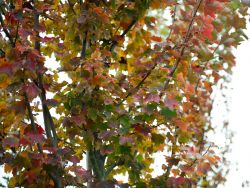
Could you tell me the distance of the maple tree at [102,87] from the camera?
3.07 metres

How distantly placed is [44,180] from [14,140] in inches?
16.8

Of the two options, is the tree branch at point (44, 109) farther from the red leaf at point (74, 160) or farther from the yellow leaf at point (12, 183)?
the yellow leaf at point (12, 183)

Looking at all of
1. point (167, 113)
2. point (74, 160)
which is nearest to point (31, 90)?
point (74, 160)

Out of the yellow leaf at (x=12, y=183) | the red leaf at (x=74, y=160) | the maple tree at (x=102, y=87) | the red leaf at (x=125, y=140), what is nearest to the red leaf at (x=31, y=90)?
the maple tree at (x=102, y=87)

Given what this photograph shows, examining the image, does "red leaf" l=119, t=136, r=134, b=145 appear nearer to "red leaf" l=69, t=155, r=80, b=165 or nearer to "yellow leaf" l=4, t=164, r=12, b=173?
"red leaf" l=69, t=155, r=80, b=165

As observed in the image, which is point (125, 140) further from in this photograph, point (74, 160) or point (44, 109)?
point (44, 109)

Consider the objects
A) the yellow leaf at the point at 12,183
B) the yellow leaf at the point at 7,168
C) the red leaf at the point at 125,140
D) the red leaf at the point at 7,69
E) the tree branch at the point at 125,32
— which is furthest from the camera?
the tree branch at the point at 125,32

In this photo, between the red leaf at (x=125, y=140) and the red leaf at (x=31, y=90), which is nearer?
the red leaf at (x=31, y=90)

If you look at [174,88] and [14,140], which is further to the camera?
[174,88]

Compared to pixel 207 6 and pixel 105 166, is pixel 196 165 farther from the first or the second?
pixel 207 6

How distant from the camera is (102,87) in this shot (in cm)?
326

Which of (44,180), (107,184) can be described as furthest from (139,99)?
(44,180)

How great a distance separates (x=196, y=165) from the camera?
3504mm

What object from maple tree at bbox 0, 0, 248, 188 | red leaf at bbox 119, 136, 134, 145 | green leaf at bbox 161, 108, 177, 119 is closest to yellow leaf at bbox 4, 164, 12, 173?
maple tree at bbox 0, 0, 248, 188
